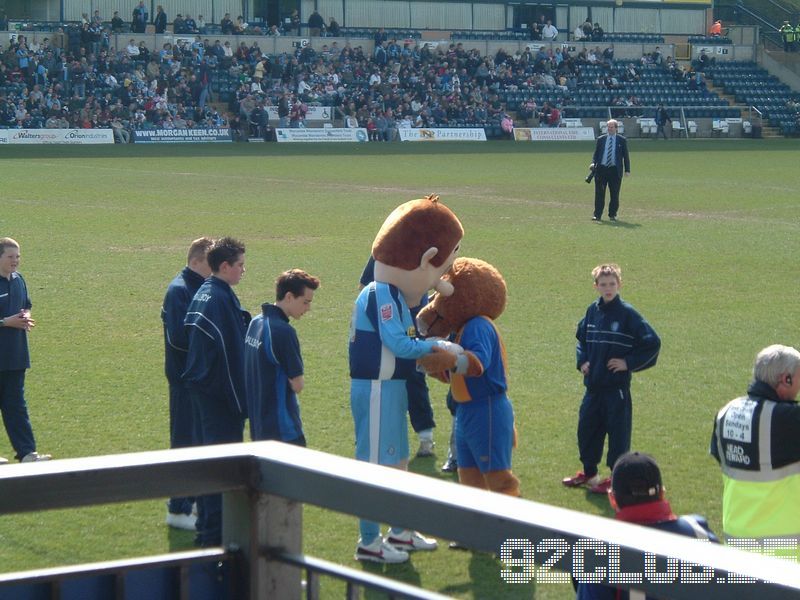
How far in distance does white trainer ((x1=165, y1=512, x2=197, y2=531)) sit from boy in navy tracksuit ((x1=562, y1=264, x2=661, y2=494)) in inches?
92.8

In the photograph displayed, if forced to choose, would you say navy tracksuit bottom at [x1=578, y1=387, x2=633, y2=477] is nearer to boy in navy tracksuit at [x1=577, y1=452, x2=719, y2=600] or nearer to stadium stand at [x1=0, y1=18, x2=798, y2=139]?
boy in navy tracksuit at [x1=577, y1=452, x2=719, y2=600]

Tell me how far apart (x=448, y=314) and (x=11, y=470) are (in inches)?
159

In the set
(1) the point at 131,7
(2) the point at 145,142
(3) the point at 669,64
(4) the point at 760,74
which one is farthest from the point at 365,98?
(4) the point at 760,74

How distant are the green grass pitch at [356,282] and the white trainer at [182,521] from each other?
2.1 inches

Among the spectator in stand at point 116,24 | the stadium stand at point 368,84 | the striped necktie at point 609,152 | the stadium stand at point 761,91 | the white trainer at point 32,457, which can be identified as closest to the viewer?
the white trainer at point 32,457

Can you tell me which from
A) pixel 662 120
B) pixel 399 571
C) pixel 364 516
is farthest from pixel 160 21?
pixel 364 516

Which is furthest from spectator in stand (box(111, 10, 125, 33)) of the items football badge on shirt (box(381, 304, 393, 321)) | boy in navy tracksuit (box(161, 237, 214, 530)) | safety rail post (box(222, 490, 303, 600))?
safety rail post (box(222, 490, 303, 600))

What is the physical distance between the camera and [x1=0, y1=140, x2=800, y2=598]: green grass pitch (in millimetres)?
6852

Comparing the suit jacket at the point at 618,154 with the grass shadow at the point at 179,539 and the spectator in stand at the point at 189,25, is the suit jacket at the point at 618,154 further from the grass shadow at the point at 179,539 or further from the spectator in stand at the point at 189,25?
the spectator in stand at the point at 189,25

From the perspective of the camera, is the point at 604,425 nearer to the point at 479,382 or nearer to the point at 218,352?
the point at 479,382

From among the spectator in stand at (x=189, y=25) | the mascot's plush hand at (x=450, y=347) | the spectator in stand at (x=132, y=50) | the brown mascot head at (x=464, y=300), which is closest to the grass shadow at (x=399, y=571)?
the mascot's plush hand at (x=450, y=347)

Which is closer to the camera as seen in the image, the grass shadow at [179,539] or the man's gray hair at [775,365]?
the man's gray hair at [775,365]

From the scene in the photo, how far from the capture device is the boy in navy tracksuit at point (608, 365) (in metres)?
6.92

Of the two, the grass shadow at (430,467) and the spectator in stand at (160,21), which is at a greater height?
the spectator in stand at (160,21)
